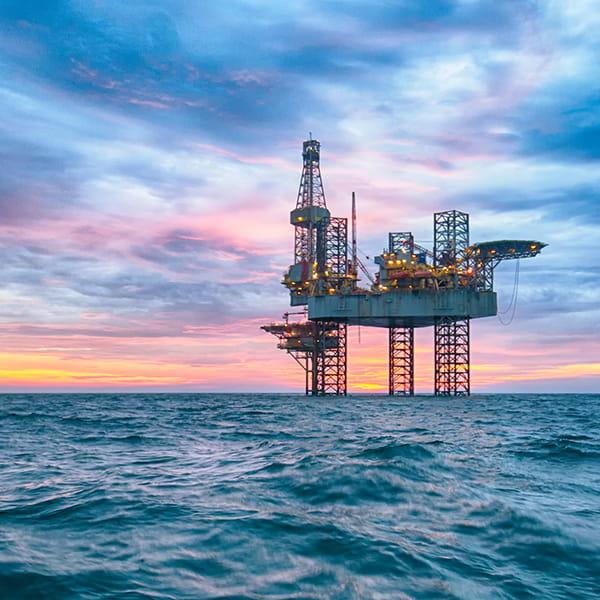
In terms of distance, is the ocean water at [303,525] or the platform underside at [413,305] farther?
the platform underside at [413,305]

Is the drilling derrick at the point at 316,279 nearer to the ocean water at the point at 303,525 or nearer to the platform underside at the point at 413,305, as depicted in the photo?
the platform underside at the point at 413,305

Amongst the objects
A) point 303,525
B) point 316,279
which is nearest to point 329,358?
point 316,279

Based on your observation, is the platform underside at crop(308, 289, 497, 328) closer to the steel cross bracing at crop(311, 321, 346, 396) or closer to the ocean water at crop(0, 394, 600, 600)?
the steel cross bracing at crop(311, 321, 346, 396)

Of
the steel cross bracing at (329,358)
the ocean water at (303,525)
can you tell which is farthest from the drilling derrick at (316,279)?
the ocean water at (303,525)

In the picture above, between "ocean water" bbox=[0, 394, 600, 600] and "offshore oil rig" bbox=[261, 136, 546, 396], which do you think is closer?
"ocean water" bbox=[0, 394, 600, 600]

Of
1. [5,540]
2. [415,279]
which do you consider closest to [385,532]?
[5,540]

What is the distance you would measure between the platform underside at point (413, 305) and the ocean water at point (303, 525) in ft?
177

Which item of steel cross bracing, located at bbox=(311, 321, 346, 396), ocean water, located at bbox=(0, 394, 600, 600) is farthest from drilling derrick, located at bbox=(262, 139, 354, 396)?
ocean water, located at bbox=(0, 394, 600, 600)

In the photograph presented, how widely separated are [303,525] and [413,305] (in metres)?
62.4

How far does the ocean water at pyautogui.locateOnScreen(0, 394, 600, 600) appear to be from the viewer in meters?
5.73

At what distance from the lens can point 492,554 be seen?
673 centimetres

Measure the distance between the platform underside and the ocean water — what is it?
177ft

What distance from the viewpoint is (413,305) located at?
2694 inches

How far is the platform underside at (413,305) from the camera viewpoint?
68.3m
